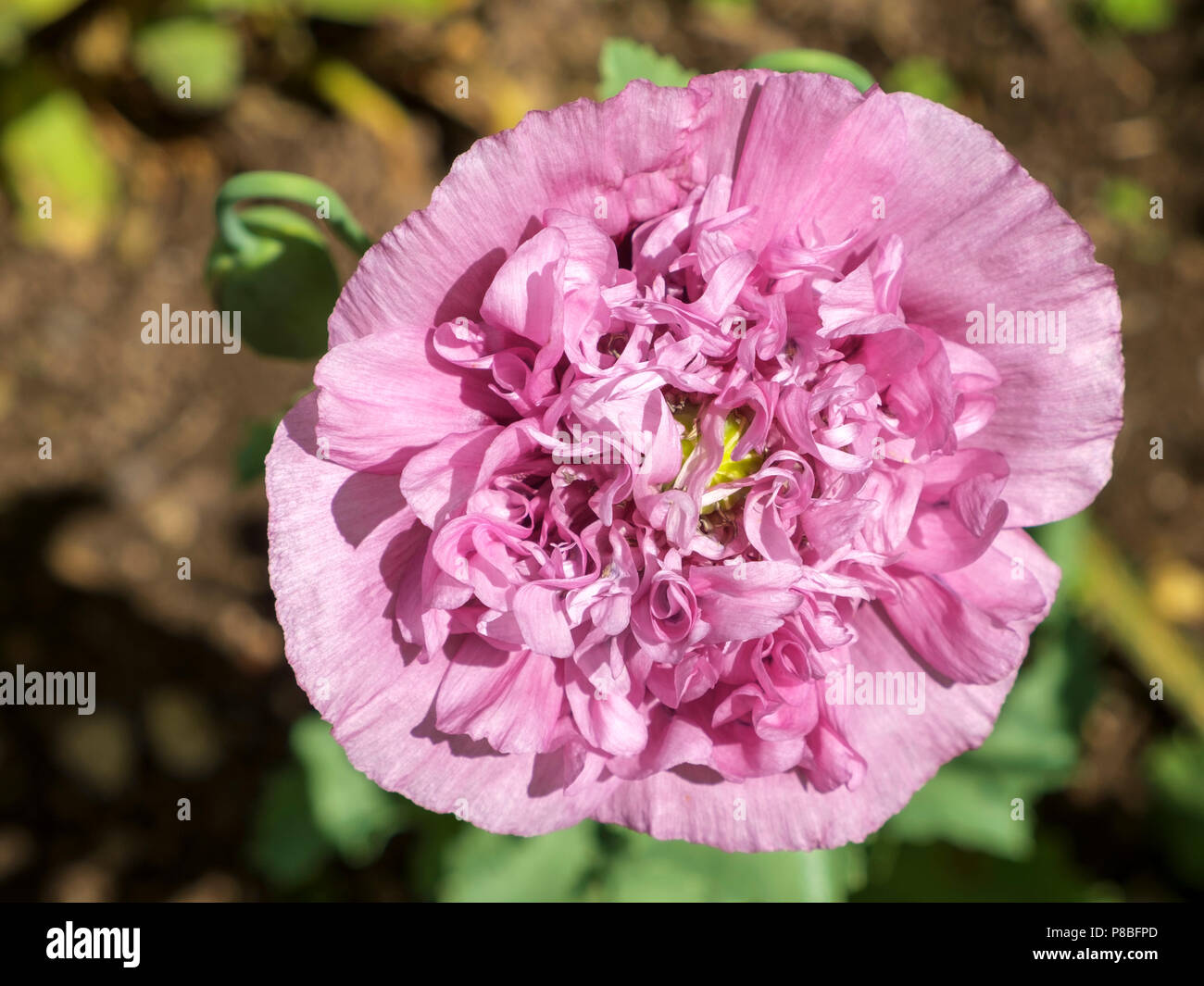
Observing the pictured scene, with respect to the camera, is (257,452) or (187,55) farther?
(187,55)

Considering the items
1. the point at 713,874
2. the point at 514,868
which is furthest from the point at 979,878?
the point at 514,868

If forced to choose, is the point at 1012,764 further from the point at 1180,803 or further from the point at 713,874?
the point at 1180,803

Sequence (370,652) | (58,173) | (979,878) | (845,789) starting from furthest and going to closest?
(58,173), (979,878), (845,789), (370,652)

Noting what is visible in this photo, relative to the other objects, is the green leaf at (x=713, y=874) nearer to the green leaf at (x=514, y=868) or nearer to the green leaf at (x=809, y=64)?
the green leaf at (x=514, y=868)

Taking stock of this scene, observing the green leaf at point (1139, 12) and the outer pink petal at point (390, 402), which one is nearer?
the outer pink petal at point (390, 402)

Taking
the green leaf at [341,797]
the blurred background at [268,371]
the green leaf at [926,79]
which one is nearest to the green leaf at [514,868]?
→ the green leaf at [341,797]

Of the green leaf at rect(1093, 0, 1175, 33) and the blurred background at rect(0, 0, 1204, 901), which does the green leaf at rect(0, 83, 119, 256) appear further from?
the green leaf at rect(1093, 0, 1175, 33)

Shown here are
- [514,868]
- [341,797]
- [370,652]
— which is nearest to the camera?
[370,652]

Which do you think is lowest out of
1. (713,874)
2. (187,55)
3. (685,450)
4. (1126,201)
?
(713,874)

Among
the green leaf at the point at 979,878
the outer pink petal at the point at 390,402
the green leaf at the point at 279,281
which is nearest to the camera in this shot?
the outer pink petal at the point at 390,402
